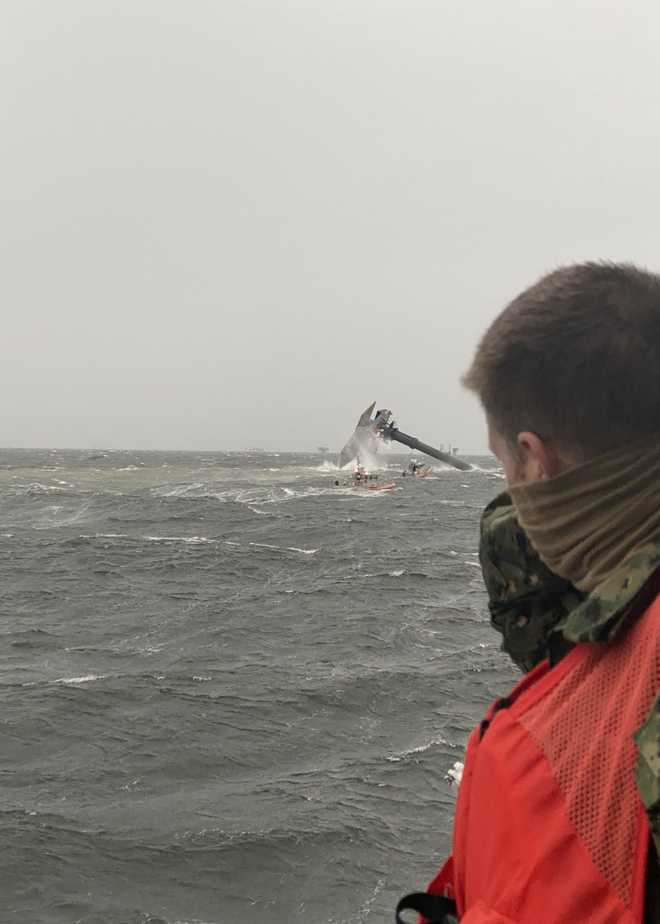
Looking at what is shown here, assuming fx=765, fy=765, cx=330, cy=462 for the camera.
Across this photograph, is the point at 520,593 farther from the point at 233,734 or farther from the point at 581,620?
the point at 233,734

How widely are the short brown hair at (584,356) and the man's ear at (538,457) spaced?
0.06 ft

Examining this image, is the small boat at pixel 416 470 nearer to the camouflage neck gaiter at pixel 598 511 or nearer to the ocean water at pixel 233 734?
the ocean water at pixel 233 734

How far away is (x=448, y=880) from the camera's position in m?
1.97

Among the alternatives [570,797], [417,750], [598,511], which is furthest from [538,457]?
[417,750]

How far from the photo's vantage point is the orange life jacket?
128 cm

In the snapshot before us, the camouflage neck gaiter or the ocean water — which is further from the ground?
the camouflage neck gaiter

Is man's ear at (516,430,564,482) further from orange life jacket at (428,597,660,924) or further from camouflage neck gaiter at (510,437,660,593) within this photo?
orange life jacket at (428,597,660,924)

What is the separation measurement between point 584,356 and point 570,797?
80 cm

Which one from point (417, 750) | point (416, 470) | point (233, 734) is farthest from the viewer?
point (416, 470)

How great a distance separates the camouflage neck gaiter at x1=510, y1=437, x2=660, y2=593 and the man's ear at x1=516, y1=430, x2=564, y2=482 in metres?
0.04

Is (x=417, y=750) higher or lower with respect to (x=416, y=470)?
higher

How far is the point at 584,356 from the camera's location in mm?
1459

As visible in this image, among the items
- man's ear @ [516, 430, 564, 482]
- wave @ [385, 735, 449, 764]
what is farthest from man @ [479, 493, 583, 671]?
wave @ [385, 735, 449, 764]

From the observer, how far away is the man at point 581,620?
129 centimetres
